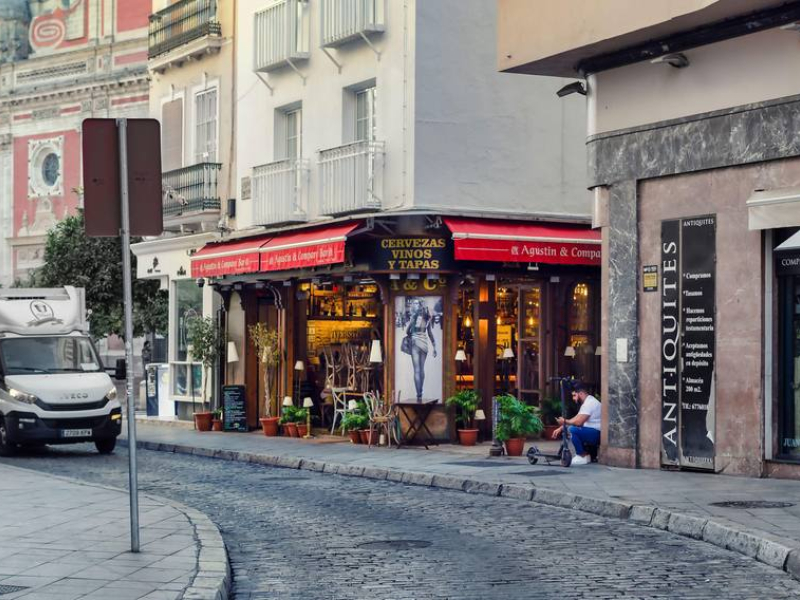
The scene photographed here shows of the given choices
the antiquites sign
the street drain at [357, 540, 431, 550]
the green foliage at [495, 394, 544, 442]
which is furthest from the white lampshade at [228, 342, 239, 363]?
the street drain at [357, 540, 431, 550]

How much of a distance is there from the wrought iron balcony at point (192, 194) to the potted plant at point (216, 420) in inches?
164

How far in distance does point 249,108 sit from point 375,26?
5.77 meters

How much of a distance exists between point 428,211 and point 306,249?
2.44 m

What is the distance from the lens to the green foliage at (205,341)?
2984 cm

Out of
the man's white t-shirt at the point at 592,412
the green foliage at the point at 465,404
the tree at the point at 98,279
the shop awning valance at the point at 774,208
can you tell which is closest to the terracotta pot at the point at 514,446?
the man's white t-shirt at the point at 592,412

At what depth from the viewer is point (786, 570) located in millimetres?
10430

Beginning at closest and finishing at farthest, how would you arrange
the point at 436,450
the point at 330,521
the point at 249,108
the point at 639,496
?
the point at 330,521 → the point at 639,496 → the point at 436,450 → the point at 249,108

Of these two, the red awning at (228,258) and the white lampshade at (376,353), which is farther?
the red awning at (228,258)

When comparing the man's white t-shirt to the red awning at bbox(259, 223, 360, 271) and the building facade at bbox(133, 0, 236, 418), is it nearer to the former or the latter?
the red awning at bbox(259, 223, 360, 271)

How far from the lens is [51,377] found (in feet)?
76.9

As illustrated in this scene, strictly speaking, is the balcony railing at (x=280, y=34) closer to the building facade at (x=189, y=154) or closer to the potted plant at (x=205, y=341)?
the building facade at (x=189, y=154)

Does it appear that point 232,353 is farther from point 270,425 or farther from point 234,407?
point 270,425

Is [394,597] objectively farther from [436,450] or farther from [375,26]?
[375,26]

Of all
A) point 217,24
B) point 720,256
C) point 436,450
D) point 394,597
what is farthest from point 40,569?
point 217,24
